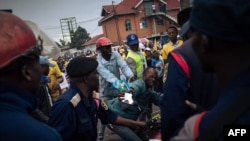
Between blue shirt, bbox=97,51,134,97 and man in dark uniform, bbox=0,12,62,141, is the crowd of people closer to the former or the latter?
man in dark uniform, bbox=0,12,62,141

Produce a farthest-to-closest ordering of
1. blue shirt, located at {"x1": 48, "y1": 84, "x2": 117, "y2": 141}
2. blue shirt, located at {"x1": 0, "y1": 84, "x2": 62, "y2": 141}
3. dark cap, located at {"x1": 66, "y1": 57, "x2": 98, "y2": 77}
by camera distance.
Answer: dark cap, located at {"x1": 66, "y1": 57, "x2": 98, "y2": 77}
blue shirt, located at {"x1": 48, "y1": 84, "x2": 117, "y2": 141}
blue shirt, located at {"x1": 0, "y1": 84, "x2": 62, "y2": 141}

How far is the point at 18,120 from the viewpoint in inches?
55.0

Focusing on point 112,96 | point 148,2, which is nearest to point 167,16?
point 148,2

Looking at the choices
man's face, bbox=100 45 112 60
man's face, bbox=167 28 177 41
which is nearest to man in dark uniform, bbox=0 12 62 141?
man's face, bbox=100 45 112 60

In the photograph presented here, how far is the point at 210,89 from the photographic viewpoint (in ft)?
6.89

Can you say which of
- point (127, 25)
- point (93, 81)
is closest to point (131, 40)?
point (93, 81)

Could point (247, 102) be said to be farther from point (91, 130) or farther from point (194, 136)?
point (91, 130)

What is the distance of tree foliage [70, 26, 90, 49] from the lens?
7944 cm

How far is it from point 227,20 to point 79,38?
270 feet

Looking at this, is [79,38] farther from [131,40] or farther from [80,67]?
[80,67]

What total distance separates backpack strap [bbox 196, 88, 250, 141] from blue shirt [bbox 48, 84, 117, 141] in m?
1.90

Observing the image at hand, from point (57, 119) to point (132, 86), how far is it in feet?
6.04

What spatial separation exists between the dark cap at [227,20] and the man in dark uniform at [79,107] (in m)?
1.90

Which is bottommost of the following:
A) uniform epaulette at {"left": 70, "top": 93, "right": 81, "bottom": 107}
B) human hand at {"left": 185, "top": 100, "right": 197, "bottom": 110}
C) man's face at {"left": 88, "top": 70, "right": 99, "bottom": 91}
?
uniform epaulette at {"left": 70, "top": 93, "right": 81, "bottom": 107}
